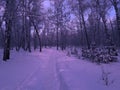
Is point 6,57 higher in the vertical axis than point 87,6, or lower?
lower

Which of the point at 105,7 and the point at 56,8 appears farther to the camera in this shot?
the point at 56,8

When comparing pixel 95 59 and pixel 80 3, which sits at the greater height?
pixel 80 3

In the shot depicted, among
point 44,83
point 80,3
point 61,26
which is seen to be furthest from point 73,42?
point 44,83

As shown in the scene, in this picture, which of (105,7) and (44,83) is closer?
(44,83)

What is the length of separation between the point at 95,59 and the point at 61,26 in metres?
35.8

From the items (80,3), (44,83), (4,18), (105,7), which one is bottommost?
(44,83)

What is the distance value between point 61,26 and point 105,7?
28.3 meters

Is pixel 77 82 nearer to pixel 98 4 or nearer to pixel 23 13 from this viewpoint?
pixel 23 13

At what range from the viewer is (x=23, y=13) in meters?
20.3

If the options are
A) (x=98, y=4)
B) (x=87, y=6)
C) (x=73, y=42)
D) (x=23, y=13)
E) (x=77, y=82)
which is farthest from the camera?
(x=73, y=42)

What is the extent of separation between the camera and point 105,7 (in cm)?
2564

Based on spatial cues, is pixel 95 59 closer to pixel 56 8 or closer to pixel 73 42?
pixel 56 8

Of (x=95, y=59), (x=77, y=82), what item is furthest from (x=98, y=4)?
(x=77, y=82)

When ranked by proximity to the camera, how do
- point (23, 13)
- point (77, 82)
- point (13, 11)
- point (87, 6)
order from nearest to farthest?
1. point (77, 82)
2. point (13, 11)
3. point (23, 13)
4. point (87, 6)
